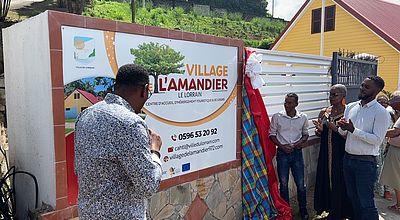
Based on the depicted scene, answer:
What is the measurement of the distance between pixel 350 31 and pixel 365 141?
12.6 meters

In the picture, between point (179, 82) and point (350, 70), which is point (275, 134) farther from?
point (350, 70)

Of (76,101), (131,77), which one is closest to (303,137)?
(76,101)

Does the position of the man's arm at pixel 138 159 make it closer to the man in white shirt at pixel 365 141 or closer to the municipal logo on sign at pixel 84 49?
the municipal logo on sign at pixel 84 49

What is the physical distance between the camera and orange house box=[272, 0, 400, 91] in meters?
13.2

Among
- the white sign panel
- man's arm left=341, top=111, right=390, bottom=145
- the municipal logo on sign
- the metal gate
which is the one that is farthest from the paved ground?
the municipal logo on sign

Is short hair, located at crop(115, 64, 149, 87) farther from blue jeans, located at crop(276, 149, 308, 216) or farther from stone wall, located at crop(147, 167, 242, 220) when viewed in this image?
blue jeans, located at crop(276, 149, 308, 216)

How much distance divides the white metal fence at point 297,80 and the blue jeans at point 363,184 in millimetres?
1317

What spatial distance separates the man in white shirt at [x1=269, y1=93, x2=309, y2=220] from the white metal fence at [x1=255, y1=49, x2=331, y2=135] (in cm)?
33

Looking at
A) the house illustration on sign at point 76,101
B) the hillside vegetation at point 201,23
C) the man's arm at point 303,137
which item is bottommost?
the man's arm at point 303,137

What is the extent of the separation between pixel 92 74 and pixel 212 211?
213 cm

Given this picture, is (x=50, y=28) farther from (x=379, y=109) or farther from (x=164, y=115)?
(x=379, y=109)

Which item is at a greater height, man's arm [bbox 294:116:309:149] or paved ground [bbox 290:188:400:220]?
man's arm [bbox 294:116:309:149]

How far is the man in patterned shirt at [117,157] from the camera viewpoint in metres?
1.62

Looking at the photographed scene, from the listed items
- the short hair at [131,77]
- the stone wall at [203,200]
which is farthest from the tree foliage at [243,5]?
the short hair at [131,77]
